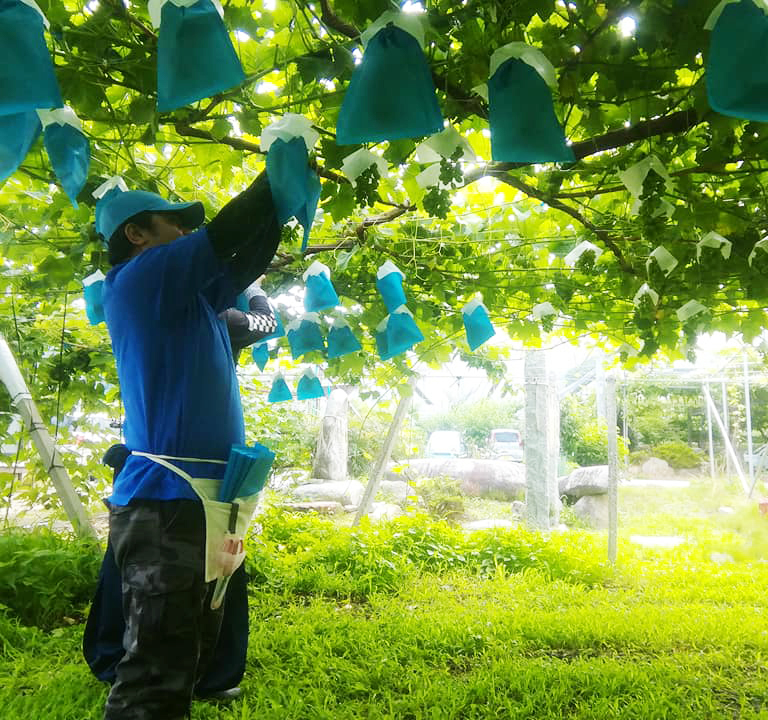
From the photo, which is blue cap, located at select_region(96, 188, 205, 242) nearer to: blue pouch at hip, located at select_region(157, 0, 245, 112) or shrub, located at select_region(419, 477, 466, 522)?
blue pouch at hip, located at select_region(157, 0, 245, 112)

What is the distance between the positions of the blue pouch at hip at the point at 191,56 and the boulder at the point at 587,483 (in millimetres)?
9416

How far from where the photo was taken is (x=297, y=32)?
1520mm

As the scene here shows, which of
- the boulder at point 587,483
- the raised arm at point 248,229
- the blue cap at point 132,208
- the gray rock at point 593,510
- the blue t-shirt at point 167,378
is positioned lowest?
the gray rock at point 593,510

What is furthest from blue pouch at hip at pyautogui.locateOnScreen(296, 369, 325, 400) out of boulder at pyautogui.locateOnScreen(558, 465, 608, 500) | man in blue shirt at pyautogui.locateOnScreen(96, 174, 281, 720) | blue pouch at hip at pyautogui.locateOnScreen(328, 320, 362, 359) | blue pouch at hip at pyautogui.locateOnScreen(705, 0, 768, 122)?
boulder at pyautogui.locateOnScreen(558, 465, 608, 500)

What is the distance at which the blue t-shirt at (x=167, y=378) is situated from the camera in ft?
4.93

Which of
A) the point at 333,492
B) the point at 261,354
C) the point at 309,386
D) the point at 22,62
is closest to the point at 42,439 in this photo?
the point at 261,354

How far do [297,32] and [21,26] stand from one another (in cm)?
86

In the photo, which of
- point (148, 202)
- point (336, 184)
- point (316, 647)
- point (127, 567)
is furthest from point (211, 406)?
point (316, 647)

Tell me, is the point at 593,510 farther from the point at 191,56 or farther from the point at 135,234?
the point at 191,56

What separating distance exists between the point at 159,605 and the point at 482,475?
10.6 metres

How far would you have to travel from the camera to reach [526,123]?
1001 mm

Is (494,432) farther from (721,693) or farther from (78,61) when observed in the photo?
(78,61)

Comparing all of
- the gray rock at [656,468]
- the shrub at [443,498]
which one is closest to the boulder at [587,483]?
the shrub at [443,498]

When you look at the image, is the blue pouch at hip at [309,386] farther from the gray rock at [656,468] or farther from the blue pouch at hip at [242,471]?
the gray rock at [656,468]
